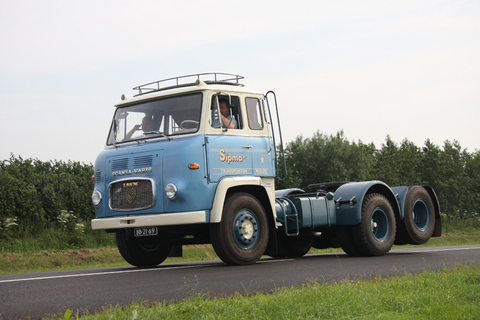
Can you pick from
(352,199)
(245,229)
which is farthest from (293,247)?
(245,229)

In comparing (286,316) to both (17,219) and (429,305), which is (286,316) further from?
(17,219)

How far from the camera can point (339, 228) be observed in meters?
11.3

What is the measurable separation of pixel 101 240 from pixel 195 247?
11.0 feet

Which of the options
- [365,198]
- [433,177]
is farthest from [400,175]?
[365,198]

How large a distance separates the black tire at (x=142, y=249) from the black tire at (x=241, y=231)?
1.50 meters

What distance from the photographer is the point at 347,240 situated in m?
11.2

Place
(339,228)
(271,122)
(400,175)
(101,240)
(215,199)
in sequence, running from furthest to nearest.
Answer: (400,175), (101,240), (339,228), (271,122), (215,199)

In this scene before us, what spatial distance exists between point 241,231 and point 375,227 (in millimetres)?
3721

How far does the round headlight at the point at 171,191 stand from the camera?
28.3ft

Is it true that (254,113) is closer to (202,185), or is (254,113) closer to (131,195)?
(202,185)

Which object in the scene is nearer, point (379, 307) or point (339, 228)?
point (379, 307)

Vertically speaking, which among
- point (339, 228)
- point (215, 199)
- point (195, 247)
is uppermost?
point (215, 199)

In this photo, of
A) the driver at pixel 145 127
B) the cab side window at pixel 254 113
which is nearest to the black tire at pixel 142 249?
the driver at pixel 145 127

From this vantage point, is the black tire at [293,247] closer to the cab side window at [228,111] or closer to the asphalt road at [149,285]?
the asphalt road at [149,285]
